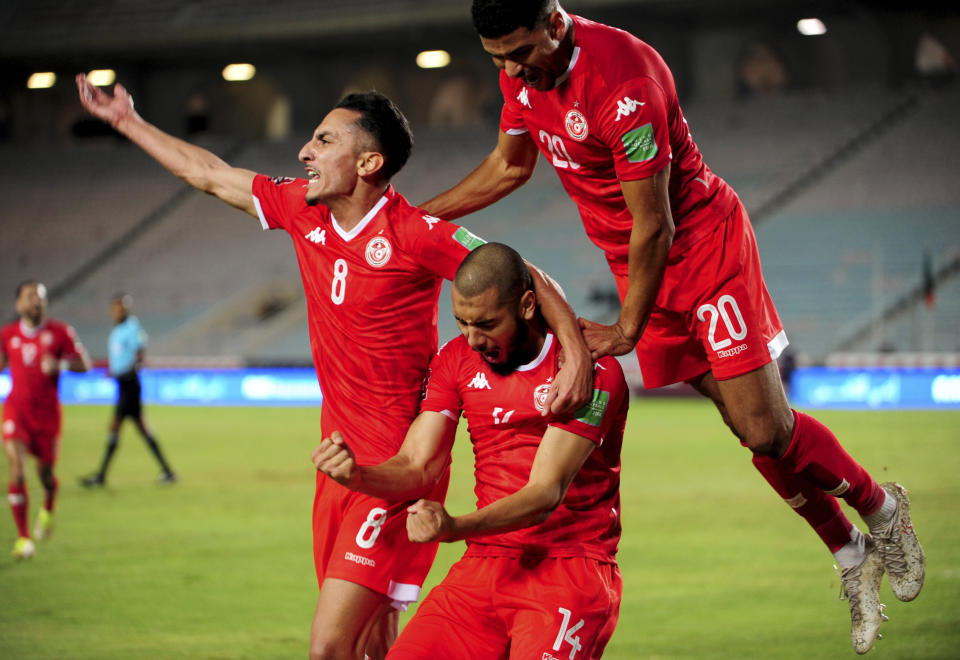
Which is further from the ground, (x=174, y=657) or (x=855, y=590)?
(x=855, y=590)

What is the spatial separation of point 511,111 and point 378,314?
1078 millimetres

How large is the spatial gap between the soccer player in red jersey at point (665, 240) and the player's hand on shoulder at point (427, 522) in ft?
3.15

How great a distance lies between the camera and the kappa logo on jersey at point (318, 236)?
4609mm

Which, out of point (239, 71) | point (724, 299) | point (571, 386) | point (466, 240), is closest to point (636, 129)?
point (466, 240)

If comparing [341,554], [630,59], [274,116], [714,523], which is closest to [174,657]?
[341,554]

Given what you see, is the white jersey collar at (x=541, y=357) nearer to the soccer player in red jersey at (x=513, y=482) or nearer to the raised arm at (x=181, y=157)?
the soccer player in red jersey at (x=513, y=482)

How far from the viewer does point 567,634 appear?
3.71 metres

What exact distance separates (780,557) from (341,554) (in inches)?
198

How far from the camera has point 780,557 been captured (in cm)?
844

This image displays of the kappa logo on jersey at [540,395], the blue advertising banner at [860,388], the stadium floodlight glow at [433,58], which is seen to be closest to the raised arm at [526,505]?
the kappa logo on jersey at [540,395]

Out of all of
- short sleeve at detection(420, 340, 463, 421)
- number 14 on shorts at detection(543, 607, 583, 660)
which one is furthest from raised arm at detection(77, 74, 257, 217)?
number 14 on shorts at detection(543, 607, 583, 660)

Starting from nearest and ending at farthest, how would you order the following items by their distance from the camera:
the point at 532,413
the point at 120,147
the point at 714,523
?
the point at 532,413
the point at 714,523
the point at 120,147

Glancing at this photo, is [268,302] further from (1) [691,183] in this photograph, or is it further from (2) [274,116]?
(1) [691,183]

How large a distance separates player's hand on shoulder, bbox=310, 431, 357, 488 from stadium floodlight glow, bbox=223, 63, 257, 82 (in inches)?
1310
